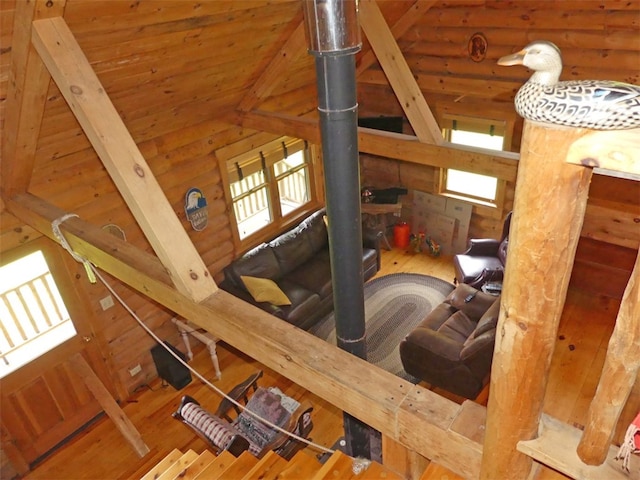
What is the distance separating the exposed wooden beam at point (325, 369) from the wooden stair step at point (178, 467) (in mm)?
1365

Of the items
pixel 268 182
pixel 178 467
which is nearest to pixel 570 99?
pixel 178 467

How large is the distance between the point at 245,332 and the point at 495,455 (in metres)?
1.19

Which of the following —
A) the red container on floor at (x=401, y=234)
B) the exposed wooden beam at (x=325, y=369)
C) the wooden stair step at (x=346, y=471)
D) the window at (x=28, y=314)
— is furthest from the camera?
the red container on floor at (x=401, y=234)

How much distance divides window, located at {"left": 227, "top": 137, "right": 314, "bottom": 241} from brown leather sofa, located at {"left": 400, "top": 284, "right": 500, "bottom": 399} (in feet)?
8.83

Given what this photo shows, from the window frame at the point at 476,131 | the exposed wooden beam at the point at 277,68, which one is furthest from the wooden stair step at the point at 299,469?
the window frame at the point at 476,131

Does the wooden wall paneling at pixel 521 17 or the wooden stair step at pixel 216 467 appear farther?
the wooden wall paneling at pixel 521 17

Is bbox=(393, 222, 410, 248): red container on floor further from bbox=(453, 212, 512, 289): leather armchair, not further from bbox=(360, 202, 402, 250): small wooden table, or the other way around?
bbox=(453, 212, 512, 289): leather armchair

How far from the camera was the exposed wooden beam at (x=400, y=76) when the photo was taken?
12.2 ft

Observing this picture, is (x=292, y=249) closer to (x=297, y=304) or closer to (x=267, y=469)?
(x=297, y=304)

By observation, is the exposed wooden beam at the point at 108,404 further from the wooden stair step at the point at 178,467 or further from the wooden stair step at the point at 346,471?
the wooden stair step at the point at 346,471

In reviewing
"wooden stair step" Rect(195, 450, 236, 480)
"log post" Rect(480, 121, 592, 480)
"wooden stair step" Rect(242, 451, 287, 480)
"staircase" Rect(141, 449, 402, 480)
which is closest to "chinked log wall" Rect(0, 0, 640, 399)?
"staircase" Rect(141, 449, 402, 480)

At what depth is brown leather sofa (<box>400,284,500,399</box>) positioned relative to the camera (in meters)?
4.12

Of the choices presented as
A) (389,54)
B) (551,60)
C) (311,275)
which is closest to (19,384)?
(311,275)

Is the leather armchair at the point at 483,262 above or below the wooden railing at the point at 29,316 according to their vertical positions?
below
